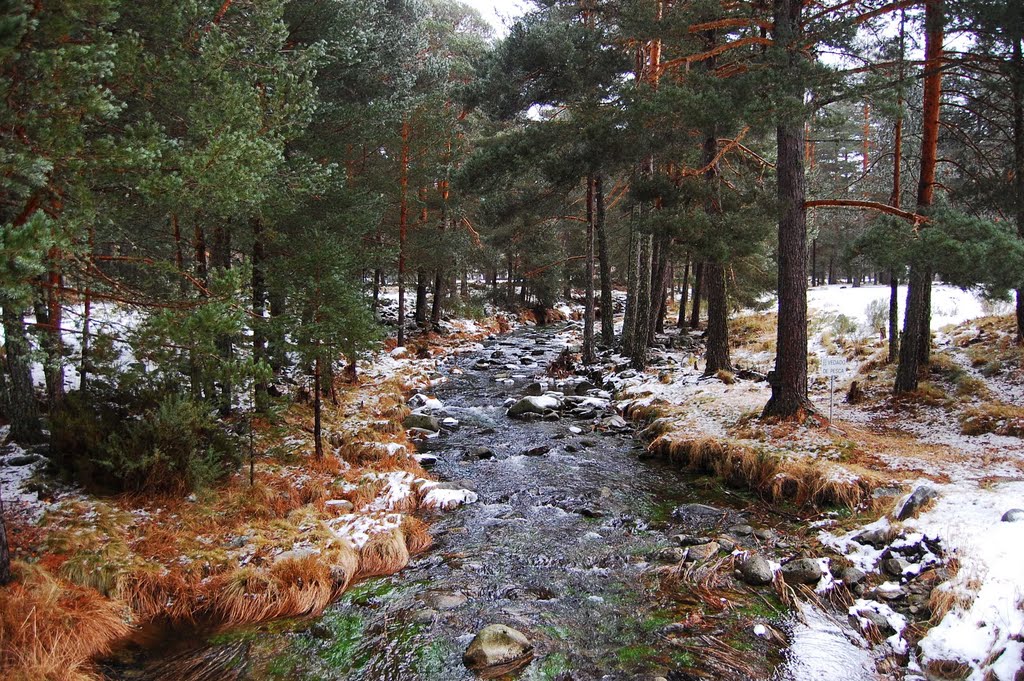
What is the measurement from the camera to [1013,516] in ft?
17.2

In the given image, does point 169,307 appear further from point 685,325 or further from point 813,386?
point 685,325

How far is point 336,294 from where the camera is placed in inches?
313

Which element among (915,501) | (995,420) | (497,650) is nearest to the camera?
(497,650)

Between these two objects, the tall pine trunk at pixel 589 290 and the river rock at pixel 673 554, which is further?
the tall pine trunk at pixel 589 290

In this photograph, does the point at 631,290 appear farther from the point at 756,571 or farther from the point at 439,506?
the point at 756,571

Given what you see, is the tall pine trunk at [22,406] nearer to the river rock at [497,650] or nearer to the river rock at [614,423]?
the river rock at [497,650]

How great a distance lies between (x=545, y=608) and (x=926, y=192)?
966cm

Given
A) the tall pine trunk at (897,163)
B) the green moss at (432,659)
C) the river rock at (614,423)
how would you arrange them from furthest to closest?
the river rock at (614,423) < the tall pine trunk at (897,163) < the green moss at (432,659)

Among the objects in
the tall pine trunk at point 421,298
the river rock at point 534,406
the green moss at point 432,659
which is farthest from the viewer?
the tall pine trunk at point 421,298

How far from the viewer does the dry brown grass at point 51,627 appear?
12.9ft

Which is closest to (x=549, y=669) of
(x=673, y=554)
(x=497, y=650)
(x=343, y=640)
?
(x=497, y=650)

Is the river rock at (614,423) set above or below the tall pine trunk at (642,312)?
below

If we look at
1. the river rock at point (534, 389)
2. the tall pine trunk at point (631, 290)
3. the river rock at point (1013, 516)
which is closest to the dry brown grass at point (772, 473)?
the river rock at point (1013, 516)

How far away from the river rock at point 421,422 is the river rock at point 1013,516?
8.88 m
